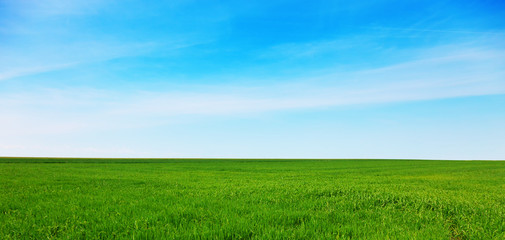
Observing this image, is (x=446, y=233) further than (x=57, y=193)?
No

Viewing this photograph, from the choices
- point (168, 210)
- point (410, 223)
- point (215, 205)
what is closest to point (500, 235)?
point (410, 223)

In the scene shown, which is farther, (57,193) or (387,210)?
(57,193)

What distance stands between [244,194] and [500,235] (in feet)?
22.4

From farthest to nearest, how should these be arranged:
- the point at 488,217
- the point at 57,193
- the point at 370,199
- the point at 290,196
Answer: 1. the point at 57,193
2. the point at 290,196
3. the point at 370,199
4. the point at 488,217

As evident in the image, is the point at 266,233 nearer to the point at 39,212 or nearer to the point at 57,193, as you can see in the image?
the point at 39,212

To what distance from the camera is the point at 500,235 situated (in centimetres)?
569

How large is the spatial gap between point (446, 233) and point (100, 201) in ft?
29.8

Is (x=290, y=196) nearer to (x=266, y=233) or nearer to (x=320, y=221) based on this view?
(x=320, y=221)

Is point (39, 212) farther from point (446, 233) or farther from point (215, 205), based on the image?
point (446, 233)

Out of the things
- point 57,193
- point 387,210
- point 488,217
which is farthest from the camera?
point 57,193

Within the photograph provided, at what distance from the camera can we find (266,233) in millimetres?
5391

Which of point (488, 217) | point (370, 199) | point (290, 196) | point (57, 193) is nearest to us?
point (488, 217)

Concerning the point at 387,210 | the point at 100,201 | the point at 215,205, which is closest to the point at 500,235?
the point at 387,210

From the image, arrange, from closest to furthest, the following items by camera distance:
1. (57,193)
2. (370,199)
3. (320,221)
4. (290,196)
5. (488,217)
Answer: (320,221), (488,217), (370,199), (290,196), (57,193)
